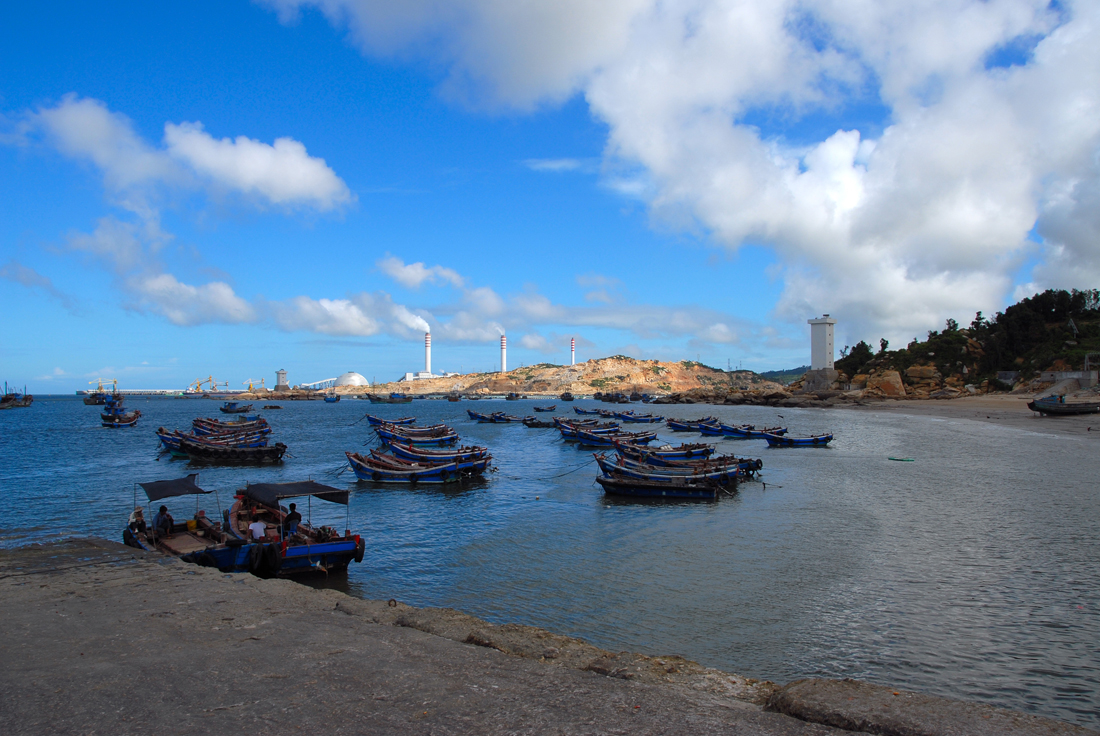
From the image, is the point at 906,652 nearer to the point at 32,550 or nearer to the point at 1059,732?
the point at 1059,732

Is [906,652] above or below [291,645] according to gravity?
below

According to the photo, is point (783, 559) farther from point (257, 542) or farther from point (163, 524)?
point (163, 524)

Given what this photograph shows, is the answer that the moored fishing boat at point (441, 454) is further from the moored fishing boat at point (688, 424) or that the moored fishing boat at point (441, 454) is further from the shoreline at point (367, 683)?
the moored fishing boat at point (688, 424)

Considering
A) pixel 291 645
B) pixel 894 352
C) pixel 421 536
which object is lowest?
pixel 421 536

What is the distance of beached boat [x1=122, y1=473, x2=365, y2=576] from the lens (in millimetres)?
14445

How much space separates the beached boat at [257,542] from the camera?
14.4 meters

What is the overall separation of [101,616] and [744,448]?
4423 centimetres

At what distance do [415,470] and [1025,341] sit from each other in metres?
85.7

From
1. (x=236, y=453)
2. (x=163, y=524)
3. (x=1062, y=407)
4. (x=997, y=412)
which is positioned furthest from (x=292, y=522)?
(x=997, y=412)

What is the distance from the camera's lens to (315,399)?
195 m

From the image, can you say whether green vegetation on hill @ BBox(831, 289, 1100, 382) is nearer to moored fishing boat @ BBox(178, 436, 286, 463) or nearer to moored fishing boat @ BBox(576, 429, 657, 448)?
moored fishing boat @ BBox(576, 429, 657, 448)

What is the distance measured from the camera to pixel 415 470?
30500 millimetres

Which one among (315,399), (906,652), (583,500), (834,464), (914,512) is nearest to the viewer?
(906,652)

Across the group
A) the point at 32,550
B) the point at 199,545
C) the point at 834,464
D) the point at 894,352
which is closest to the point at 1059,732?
the point at 199,545
